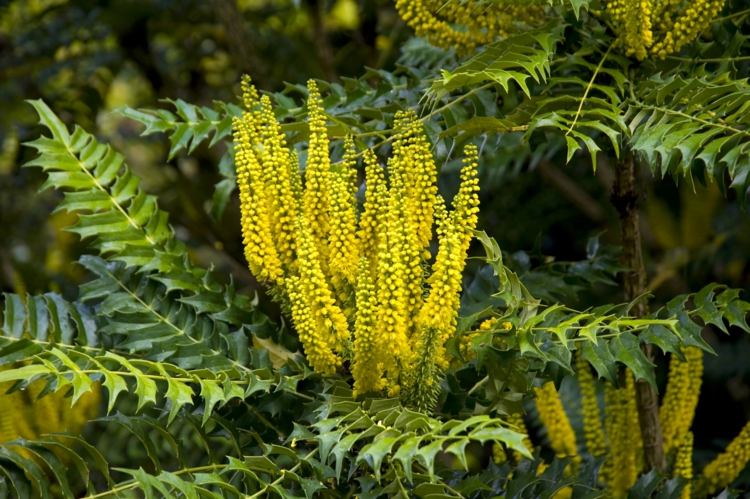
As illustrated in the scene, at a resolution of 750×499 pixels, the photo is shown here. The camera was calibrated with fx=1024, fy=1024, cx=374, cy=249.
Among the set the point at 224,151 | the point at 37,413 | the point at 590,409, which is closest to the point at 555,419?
the point at 590,409

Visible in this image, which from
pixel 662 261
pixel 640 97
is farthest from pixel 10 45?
pixel 640 97

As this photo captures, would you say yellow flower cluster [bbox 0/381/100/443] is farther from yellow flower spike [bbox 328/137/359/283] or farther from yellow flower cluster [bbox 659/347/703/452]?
yellow flower cluster [bbox 659/347/703/452]

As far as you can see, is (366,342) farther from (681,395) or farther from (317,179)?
(681,395)

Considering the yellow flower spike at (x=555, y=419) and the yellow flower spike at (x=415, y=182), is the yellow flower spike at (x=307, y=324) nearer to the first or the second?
the yellow flower spike at (x=415, y=182)

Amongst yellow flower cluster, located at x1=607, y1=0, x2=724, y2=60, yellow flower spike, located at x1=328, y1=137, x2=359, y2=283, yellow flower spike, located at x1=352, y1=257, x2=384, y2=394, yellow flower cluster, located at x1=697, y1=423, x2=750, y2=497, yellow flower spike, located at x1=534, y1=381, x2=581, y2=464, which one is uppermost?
yellow flower cluster, located at x1=607, y1=0, x2=724, y2=60

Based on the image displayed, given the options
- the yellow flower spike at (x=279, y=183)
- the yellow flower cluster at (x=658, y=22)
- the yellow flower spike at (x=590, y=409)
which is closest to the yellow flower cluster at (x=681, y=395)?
the yellow flower spike at (x=590, y=409)

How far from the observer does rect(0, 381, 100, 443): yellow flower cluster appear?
7.82 ft

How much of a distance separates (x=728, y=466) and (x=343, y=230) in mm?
1098

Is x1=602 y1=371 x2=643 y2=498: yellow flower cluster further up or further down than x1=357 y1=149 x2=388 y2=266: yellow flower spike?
further down

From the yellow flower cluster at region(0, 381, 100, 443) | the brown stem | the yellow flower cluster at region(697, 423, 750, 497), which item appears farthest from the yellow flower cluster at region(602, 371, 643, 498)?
the yellow flower cluster at region(0, 381, 100, 443)

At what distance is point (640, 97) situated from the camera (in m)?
1.93

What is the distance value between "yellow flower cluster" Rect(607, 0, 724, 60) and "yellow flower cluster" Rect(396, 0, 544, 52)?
187 millimetres

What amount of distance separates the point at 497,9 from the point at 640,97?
338 mm

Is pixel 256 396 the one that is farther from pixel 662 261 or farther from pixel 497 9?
pixel 662 261
